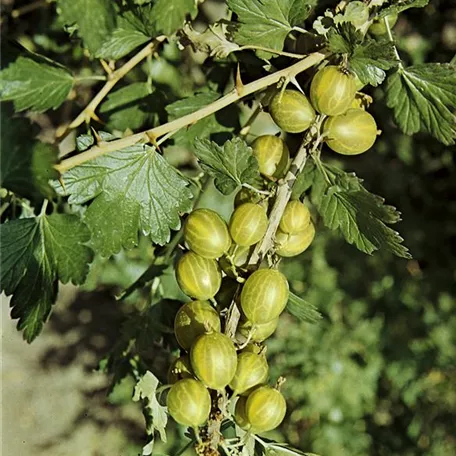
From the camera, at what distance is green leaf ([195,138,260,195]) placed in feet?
2.11

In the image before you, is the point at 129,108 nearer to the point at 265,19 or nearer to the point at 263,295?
the point at 265,19

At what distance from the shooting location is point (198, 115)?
2.13 ft

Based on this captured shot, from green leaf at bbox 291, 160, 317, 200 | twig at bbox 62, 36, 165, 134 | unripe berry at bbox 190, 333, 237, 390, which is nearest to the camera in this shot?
unripe berry at bbox 190, 333, 237, 390

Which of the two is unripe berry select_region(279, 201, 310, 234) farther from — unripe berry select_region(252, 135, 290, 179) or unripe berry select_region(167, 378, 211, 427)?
unripe berry select_region(167, 378, 211, 427)

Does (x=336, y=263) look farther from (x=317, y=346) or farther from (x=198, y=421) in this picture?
(x=198, y=421)

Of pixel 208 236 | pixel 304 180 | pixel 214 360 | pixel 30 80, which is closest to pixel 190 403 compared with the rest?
pixel 214 360

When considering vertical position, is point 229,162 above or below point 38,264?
above

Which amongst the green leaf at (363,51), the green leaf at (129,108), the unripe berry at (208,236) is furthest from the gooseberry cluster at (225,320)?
the green leaf at (129,108)

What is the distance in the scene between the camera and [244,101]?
2.64 ft

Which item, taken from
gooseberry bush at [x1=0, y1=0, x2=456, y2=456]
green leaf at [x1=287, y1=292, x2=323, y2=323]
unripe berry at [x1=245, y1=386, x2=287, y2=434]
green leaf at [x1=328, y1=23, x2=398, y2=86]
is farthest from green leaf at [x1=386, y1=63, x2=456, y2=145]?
unripe berry at [x1=245, y1=386, x2=287, y2=434]

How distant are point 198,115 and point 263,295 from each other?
0.18 m

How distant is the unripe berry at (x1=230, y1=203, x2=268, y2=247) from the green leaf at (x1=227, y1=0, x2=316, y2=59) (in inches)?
6.4

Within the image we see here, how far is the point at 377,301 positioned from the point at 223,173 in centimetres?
119

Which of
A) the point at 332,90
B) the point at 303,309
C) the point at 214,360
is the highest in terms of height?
the point at 332,90
